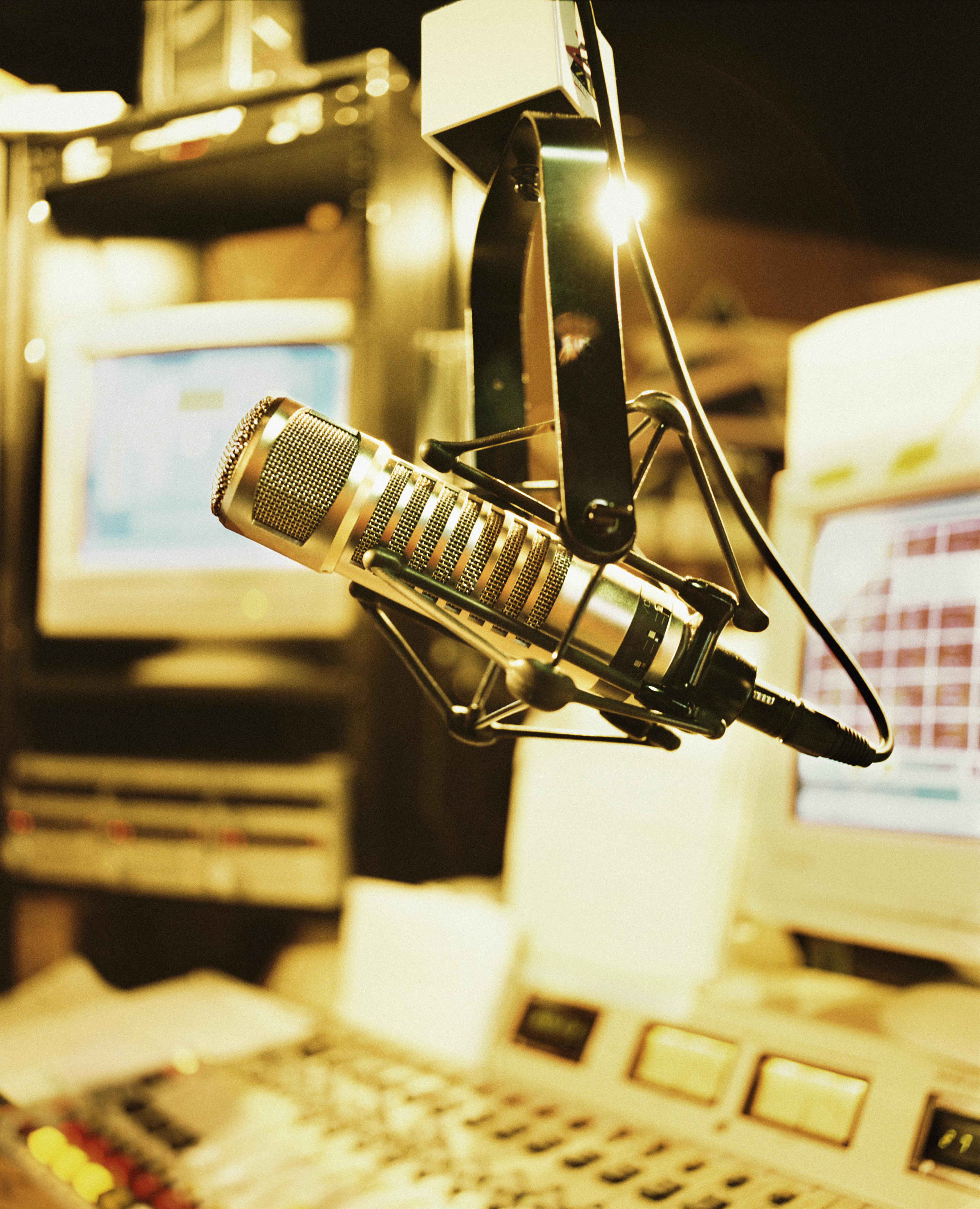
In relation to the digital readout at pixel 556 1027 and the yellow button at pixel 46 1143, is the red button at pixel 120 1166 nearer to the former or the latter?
the yellow button at pixel 46 1143

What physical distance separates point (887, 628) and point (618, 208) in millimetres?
423

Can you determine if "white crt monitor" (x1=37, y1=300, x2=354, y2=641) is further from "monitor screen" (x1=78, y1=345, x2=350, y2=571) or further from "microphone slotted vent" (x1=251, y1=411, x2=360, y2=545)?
"microphone slotted vent" (x1=251, y1=411, x2=360, y2=545)

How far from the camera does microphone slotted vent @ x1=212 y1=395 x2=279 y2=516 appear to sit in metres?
0.46

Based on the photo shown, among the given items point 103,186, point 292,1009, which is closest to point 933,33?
point 103,186

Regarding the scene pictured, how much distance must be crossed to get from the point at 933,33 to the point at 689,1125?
57.2 inches

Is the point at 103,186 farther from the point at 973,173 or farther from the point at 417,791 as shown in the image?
the point at 973,173

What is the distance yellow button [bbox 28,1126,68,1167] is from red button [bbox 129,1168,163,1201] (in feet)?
0.26

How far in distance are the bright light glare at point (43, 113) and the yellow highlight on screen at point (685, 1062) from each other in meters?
1.22

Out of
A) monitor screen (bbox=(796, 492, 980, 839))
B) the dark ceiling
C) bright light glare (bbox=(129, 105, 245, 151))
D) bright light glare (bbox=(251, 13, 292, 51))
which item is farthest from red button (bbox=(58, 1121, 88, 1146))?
bright light glare (bbox=(251, 13, 292, 51))

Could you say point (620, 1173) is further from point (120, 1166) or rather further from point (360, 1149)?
point (120, 1166)

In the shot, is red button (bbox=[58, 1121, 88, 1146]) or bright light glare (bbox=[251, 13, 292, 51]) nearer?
red button (bbox=[58, 1121, 88, 1146])

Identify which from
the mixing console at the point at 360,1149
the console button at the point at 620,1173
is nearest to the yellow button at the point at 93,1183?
the mixing console at the point at 360,1149

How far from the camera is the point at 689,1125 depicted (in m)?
0.66

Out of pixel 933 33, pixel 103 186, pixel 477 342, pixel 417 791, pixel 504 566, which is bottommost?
pixel 417 791
